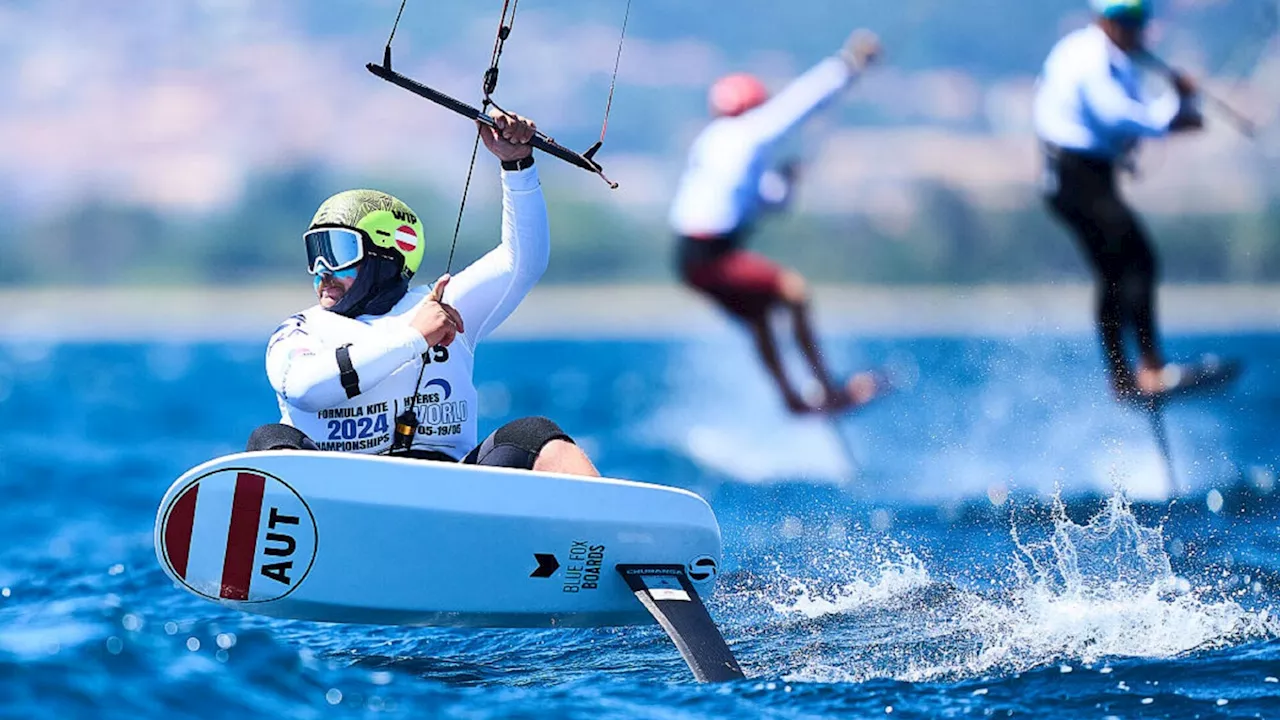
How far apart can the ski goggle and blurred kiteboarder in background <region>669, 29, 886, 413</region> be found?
604 centimetres

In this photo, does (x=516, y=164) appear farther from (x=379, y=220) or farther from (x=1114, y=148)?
(x=1114, y=148)

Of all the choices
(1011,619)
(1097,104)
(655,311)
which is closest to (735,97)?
(1097,104)

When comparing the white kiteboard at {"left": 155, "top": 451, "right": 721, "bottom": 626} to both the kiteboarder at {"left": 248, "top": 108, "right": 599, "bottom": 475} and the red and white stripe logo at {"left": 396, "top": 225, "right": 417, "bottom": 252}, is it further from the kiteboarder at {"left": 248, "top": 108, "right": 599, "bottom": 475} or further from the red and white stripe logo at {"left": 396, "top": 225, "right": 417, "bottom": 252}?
the red and white stripe logo at {"left": 396, "top": 225, "right": 417, "bottom": 252}

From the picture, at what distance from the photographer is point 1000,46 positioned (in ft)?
187

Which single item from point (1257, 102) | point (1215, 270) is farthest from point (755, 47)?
point (1257, 102)

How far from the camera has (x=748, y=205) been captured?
11.0 meters

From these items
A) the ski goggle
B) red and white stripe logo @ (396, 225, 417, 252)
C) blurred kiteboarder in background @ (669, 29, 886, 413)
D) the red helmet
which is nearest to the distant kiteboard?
blurred kiteboarder in background @ (669, 29, 886, 413)

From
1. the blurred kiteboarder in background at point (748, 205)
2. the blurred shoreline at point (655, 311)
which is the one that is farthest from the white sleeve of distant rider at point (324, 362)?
the blurred shoreline at point (655, 311)

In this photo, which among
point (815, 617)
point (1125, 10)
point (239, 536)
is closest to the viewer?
point (239, 536)

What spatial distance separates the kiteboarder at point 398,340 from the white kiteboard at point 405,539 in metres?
0.20

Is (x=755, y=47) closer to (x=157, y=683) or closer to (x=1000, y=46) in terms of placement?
(x=1000, y=46)

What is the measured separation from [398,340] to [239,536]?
2.23 ft

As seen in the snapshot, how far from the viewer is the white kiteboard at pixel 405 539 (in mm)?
4293

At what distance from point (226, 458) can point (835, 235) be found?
56.1 m
